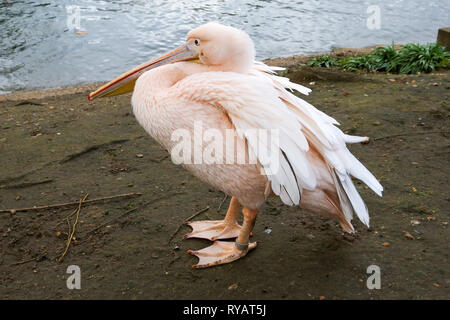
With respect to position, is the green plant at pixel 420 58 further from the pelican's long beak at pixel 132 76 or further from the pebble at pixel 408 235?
the pelican's long beak at pixel 132 76

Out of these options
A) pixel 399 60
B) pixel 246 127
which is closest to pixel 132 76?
pixel 246 127

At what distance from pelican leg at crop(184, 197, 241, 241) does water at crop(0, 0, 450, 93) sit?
4.06m

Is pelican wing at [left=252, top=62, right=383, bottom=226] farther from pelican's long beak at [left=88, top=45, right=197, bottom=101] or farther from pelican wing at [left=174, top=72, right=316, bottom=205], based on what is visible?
pelican's long beak at [left=88, top=45, right=197, bottom=101]

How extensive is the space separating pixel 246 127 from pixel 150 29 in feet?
20.3

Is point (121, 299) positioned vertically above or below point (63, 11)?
below

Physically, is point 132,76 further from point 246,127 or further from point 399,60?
point 399,60

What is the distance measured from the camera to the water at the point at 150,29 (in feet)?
21.2

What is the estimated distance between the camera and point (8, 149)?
142 inches

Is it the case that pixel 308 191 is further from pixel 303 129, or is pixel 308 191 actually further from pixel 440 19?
pixel 440 19

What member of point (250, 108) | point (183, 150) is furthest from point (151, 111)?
point (250, 108)

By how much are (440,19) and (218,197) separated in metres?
7.57

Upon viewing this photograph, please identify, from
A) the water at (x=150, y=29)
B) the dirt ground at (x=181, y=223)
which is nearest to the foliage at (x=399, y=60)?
the dirt ground at (x=181, y=223)

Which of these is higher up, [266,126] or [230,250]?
[266,126]

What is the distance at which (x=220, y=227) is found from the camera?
2.71 metres
